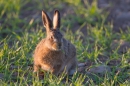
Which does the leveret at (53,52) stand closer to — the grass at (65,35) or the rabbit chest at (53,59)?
the rabbit chest at (53,59)

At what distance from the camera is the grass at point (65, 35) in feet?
16.0

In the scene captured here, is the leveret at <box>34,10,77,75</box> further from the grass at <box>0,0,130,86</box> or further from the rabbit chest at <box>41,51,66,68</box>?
the grass at <box>0,0,130,86</box>

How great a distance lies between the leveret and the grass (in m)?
0.12

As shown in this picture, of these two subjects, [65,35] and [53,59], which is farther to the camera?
[65,35]

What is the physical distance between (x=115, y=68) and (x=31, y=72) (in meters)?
1.05

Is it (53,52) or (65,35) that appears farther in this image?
(65,35)

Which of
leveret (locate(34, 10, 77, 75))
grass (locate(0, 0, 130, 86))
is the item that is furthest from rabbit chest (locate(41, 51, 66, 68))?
grass (locate(0, 0, 130, 86))

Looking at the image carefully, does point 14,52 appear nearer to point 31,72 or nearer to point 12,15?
point 31,72

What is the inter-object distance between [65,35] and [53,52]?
1.69 meters

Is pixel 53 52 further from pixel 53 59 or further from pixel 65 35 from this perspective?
pixel 65 35

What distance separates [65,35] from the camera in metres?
6.50

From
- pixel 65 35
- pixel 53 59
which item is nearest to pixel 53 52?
pixel 53 59

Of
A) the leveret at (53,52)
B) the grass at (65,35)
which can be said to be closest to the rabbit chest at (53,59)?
the leveret at (53,52)

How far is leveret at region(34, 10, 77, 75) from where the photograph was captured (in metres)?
4.66
